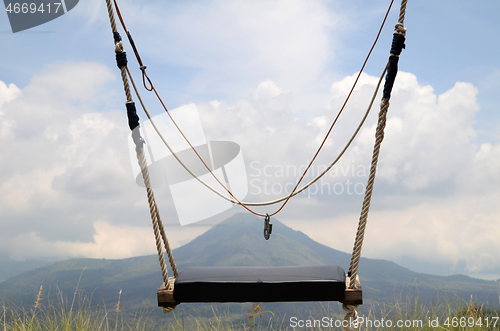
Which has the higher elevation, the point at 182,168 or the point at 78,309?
the point at 182,168

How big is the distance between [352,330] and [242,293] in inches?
33.0

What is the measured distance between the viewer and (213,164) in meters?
3.56

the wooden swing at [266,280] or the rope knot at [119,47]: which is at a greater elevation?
the rope knot at [119,47]

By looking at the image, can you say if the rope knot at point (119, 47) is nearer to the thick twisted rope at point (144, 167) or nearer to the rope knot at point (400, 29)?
the thick twisted rope at point (144, 167)

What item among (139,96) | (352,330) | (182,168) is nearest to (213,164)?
(182,168)

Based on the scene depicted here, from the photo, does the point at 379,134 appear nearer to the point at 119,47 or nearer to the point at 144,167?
the point at 144,167

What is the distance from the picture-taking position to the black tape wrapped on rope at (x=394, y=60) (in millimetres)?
2498

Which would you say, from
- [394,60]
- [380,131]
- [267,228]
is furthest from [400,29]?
[267,228]

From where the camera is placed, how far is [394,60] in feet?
8.28

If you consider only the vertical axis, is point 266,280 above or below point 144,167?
below

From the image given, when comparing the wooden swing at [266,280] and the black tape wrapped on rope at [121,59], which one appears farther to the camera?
the black tape wrapped on rope at [121,59]

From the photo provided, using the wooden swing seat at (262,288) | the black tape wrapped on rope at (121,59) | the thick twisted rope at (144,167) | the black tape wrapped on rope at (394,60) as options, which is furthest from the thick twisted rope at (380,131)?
the black tape wrapped on rope at (121,59)

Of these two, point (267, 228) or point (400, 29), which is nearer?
point (400, 29)

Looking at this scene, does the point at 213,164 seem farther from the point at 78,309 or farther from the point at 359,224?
the point at 78,309
